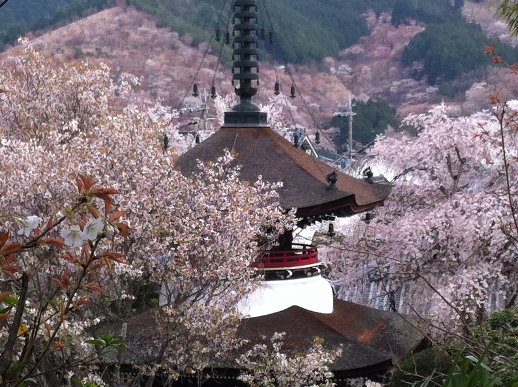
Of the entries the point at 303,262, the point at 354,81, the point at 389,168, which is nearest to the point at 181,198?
the point at 303,262

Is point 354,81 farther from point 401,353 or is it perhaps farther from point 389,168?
point 401,353

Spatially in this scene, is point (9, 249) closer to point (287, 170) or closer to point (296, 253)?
point (287, 170)

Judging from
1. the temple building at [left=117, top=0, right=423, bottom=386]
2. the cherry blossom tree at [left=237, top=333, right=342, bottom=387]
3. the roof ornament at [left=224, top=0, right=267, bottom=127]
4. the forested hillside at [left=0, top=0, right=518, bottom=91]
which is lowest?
the cherry blossom tree at [left=237, top=333, right=342, bottom=387]

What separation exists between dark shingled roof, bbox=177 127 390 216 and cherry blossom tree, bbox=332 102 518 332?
4.89ft

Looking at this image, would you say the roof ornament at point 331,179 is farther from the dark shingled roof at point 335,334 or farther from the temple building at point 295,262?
the dark shingled roof at point 335,334

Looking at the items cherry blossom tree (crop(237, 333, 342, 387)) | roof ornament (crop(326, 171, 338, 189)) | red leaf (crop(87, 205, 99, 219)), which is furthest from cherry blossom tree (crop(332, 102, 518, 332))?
red leaf (crop(87, 205, 99, 219))

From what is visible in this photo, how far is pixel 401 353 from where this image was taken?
39.1ft

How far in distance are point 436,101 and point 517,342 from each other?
5010cm

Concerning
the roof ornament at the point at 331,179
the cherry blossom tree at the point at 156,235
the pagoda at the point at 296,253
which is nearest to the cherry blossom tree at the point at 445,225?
the pagoda at the point at 296,253

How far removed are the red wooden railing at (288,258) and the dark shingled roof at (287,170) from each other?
0.81 meters

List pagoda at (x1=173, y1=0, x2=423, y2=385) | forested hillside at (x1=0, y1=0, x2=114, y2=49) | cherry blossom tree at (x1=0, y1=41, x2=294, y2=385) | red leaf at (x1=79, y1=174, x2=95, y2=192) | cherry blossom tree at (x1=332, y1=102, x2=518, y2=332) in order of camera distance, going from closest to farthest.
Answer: red leaf at (x1=79, y1=174, x2=95, y2=192) → cherry blossom tree at (x1=0, y1=41, x2=294, y2=385) → pagoda at (x1=173, y1=0, x2=423, y2=385) → cherry blossom tree at (x1=332, y1=102, x2=518, y2=332) → forested hillside at (x1=0, y1=0, x2=114, y2=49)

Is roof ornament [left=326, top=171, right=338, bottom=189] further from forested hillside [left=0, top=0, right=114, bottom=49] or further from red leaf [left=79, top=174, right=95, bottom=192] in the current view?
forested hillside [left=0, top=0, right=114, bottom=49]

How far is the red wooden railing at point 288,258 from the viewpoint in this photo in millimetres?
11734

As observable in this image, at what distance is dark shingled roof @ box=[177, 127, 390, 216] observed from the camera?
11289 millimetres
